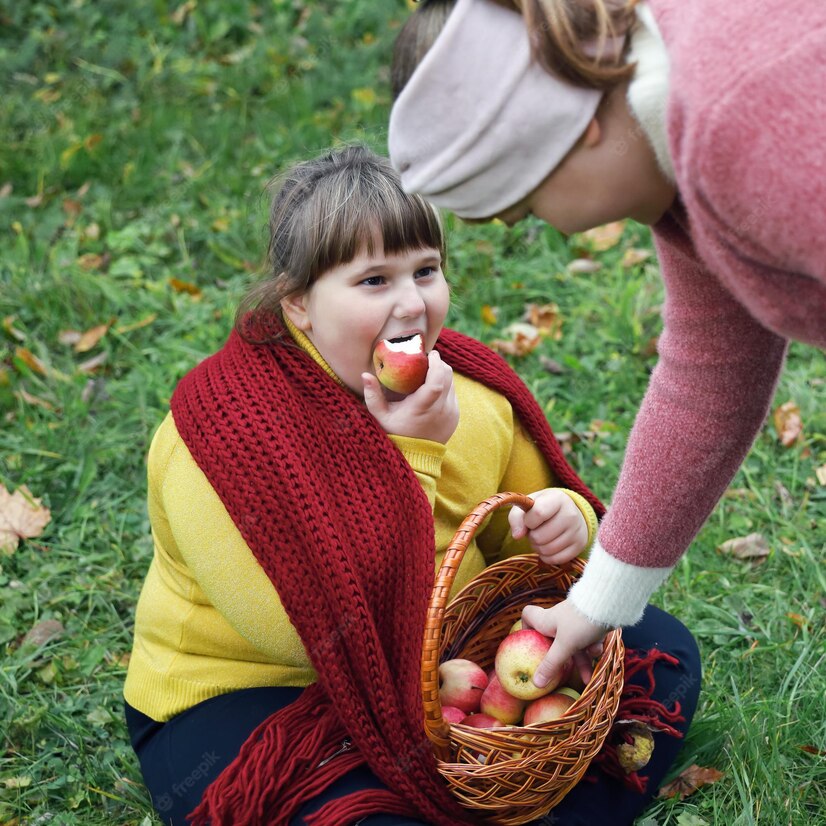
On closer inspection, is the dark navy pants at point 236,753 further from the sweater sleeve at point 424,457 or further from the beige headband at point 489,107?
the beige headband at point 489,107

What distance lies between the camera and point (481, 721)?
204cm

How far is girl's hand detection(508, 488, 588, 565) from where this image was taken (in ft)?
6.86

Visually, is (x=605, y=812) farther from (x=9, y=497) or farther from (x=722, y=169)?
(x=9, y=497)

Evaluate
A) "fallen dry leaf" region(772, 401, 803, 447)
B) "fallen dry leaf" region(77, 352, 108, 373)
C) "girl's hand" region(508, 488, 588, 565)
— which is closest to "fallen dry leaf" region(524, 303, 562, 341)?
"fallen dry leaf" region(772, 401, 803, 447)

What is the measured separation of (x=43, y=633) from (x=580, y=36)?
214 cm

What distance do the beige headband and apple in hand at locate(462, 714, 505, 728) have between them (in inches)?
44.1

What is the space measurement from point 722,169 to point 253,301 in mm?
1223

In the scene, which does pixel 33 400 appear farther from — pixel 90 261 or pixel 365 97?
pixel 365 97

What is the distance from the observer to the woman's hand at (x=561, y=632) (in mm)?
1825

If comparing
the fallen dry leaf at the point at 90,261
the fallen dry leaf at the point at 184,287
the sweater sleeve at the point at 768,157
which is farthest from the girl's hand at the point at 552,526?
the fallen dry leaf at the point at 90,261

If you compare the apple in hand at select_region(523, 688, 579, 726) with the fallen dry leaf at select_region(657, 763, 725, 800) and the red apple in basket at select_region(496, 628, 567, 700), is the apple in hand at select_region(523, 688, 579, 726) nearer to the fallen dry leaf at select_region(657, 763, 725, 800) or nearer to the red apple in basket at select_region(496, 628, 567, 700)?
the red apple in basket at select_region(496, 628, 567, 700)

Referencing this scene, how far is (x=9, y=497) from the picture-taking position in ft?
10.1

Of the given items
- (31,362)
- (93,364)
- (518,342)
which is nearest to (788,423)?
(518,342)

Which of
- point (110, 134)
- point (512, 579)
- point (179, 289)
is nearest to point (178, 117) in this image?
point (110, 134)
